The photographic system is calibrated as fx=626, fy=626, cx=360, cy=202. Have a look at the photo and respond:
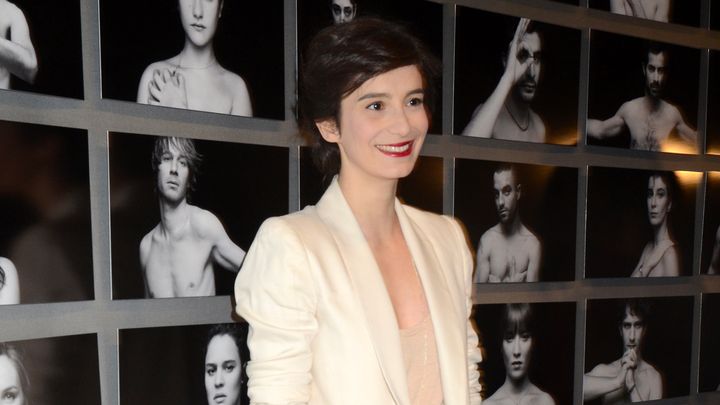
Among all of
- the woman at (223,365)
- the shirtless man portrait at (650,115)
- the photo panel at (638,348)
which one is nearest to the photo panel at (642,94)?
the shirtless man portrait at (650,115)

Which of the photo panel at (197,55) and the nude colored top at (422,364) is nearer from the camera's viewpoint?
the nude colored top at (422,364)

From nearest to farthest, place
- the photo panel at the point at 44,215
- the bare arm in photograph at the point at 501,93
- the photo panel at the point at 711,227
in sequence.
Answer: the photo panel at the point at 44,215, the bare arm in photograph at the point at 501,93, the photo panel at the point at 711,227

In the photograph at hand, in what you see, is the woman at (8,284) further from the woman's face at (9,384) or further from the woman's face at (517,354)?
the woman's face at (517,354)

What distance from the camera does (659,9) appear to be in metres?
2.09

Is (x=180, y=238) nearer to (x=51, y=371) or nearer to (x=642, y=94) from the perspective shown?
(x=51, y=371)

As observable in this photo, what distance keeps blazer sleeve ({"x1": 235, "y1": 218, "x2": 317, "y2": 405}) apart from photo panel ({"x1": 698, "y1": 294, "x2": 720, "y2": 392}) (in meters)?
1.79

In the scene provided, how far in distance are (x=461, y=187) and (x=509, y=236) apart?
9.0 inches

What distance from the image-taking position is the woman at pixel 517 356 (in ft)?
6.09

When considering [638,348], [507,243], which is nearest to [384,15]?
[507,243]

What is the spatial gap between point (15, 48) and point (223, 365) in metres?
0.79

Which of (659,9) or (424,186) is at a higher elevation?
(659,9)

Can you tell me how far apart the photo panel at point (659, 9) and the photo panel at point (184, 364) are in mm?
1502

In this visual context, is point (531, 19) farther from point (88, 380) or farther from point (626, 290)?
point (88, 380)

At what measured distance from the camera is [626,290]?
2.06 metres
